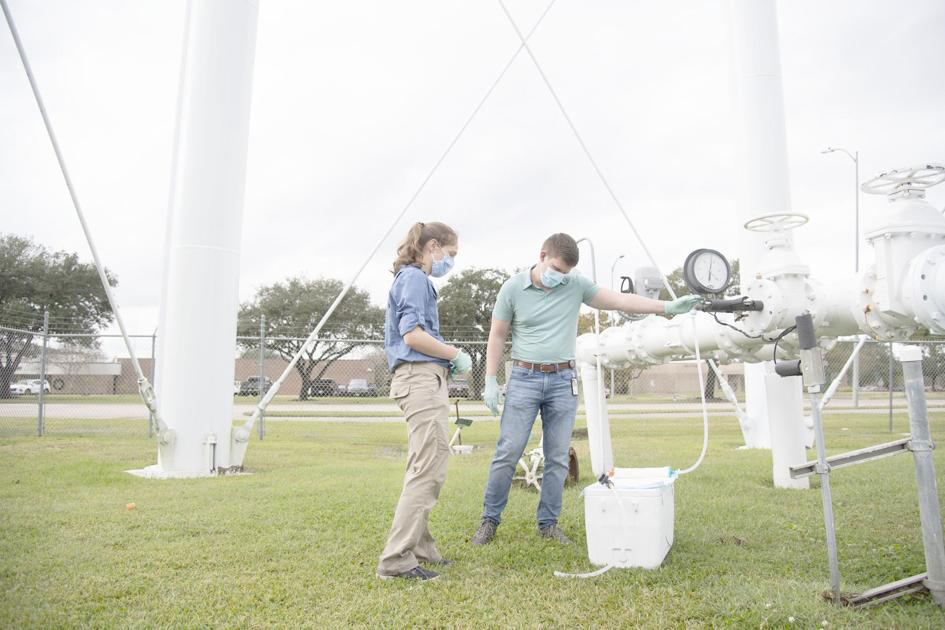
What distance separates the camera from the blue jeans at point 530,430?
401 centimetres

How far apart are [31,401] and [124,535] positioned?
10.1 meters

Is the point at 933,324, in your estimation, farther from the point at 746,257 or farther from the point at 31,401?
the point at 31,401

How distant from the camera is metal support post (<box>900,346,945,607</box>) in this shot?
8.66ft

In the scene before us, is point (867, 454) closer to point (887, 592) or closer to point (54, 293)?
point (887, 592)

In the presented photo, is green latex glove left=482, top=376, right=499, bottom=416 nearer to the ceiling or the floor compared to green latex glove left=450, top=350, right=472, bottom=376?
nearer to the floor

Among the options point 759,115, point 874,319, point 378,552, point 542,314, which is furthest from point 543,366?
point 759,115

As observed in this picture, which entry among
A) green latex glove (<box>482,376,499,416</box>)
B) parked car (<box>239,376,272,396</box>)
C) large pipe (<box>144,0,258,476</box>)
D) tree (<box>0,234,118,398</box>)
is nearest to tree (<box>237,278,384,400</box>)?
tree (<box>0,234,118,398</box>)

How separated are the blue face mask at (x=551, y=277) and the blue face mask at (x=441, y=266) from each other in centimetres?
61

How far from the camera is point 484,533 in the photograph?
3.93 m

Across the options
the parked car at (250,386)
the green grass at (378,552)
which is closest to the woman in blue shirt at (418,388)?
the green grass at (378,552)

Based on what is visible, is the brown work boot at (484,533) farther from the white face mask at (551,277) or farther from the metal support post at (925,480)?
the metal support post at (925,480)

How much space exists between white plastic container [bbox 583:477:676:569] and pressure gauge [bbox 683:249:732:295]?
110 cm

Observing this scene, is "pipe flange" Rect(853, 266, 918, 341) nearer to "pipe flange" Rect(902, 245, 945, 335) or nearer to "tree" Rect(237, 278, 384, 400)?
"pipe flange" Rect(902, 245, 945, 335)

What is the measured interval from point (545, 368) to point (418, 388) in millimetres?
947
